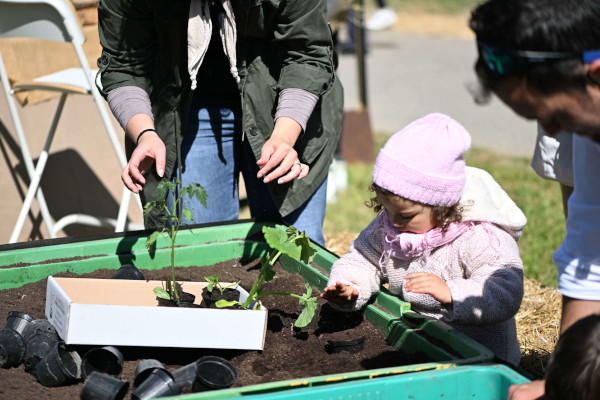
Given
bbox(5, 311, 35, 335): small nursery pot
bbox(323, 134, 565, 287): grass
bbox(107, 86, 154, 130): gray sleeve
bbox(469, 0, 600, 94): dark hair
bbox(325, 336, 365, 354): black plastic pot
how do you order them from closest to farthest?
1. bbox(469, 0, 600, 94): dark hair
2. bbox(325, 336, 365, 354): black plastic pot
3. bbox(5, 311, 35, 335): small nursery pot
4. bbox(107, 86, 154, 130): gray sleeve
5. bbox(323, 134, 565, 287): grass

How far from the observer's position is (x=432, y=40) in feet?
48.9

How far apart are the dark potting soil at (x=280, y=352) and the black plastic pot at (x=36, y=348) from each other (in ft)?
0.10

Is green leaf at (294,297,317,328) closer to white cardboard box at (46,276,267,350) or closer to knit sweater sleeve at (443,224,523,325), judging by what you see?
white cardboard box at (46,276,267,350)

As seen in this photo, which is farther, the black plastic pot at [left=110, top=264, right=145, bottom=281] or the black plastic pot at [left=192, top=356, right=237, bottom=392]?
the black plastic pot at [left=110, top=264, right=145, bottom=281]

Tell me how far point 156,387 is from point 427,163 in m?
0.89

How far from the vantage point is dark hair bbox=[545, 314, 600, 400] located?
1.38m

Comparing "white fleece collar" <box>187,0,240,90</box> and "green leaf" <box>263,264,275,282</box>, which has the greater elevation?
"white fleece collar" <box>187,0,240,90</box>

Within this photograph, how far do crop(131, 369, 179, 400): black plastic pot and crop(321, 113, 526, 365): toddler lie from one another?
0.54 m

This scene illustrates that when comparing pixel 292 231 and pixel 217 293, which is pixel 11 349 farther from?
pixel 292 231

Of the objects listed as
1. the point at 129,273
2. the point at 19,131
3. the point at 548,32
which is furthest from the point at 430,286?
the point at 19,131

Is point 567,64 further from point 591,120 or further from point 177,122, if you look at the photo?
point 177,122

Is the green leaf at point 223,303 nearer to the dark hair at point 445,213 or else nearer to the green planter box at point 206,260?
the green planter box at point 206,260

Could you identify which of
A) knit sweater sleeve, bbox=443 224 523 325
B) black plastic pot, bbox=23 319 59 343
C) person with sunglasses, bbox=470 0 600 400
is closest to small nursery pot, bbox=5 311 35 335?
black plastic pot, bbox=23 319 59 343

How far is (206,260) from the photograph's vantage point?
278 centimetres
